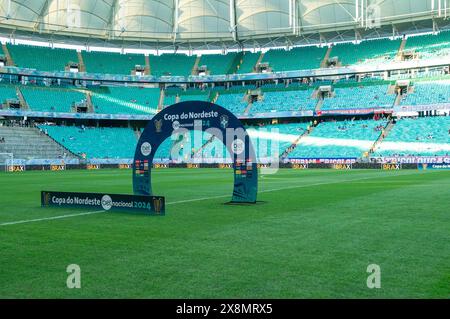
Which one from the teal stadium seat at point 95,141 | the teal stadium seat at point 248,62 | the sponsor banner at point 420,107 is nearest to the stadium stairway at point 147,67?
the teal stadium seat at point 95,141

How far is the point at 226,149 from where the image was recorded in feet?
218

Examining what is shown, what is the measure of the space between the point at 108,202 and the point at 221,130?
5.16m

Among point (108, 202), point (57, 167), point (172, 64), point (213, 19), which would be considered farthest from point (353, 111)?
point (108, 202)

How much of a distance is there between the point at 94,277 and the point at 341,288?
367cm

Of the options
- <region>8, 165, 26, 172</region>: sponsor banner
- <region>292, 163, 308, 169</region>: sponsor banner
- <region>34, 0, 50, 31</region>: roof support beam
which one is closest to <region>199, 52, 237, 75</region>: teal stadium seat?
<region>292, 163, 308, 169</region>: sponsor banner

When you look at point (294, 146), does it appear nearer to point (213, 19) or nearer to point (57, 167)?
point (213, 19)

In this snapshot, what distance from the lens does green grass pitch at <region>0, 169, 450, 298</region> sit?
257 inches

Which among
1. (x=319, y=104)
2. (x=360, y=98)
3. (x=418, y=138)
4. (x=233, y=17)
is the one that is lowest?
(x=418, y=138)

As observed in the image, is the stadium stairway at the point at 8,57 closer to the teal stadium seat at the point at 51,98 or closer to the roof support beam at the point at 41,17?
the teal stadium seat at the point at 51,98

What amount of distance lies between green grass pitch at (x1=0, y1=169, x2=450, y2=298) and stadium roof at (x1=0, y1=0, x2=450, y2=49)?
53568 millimetres

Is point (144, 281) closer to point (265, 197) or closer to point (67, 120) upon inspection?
point (265, 197)

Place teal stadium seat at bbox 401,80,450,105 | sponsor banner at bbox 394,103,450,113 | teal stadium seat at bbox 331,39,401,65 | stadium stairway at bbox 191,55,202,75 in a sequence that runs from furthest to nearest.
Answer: stadium stairway at bbox 191,55,202,75 → teal stadium seat at bbox 331,39,401,65 → teal stadium seat at bbox 401,80,450,105 → sponsor banner at bbox 394,103,450,113

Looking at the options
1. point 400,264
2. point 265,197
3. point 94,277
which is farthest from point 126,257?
point 265,197

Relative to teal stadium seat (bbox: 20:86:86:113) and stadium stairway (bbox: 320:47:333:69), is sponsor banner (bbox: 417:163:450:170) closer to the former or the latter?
stadium stairway (bbox: 320:47:333:69)
